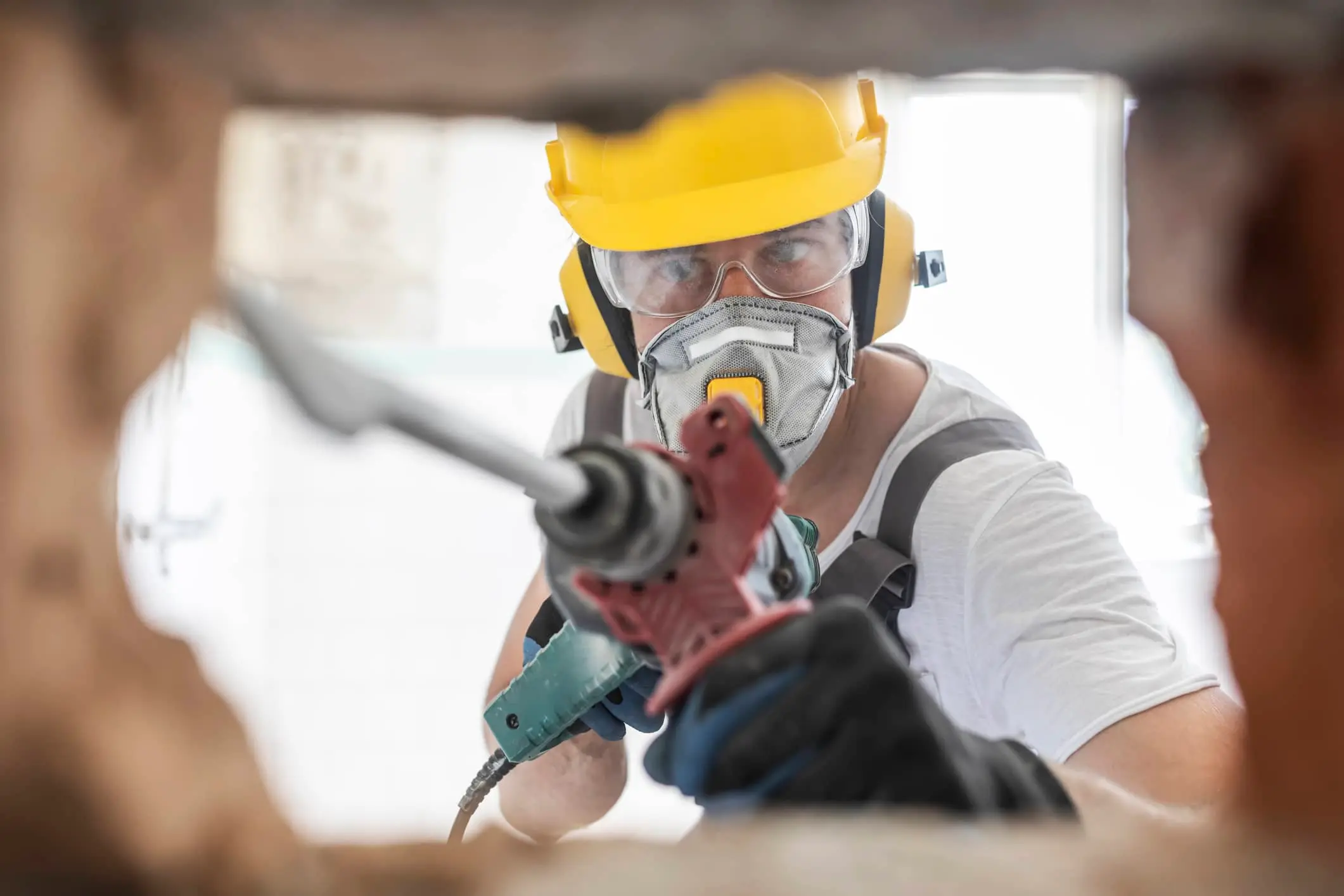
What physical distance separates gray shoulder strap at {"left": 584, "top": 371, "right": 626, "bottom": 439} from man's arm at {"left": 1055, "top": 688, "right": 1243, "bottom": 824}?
3.14 feet

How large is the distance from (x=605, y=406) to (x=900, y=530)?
2.18 feet

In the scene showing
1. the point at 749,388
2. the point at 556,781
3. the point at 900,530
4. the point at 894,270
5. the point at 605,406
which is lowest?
the point at 556,781

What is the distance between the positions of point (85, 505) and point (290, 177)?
2.98m

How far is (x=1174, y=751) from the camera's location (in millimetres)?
939

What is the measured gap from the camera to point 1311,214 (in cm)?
36

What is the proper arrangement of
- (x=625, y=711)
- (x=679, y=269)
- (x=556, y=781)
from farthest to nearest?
(x=556, y=781) < (x=679, y=269) < (x=625, y=711)

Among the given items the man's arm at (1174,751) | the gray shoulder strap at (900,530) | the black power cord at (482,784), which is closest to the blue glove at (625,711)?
the black power cord at (482,784)

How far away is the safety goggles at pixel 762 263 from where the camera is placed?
4.29ft

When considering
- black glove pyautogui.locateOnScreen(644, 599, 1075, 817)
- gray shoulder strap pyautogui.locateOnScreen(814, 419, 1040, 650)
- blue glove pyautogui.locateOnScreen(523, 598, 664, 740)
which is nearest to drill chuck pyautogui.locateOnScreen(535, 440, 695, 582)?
black glove pyautogui.locateOnScreen(644, 599, 1075, 817)

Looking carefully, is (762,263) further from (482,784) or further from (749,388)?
(482,784)

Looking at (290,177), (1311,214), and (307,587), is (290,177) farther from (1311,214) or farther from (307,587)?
(1311,214)

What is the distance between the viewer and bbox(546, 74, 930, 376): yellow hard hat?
1.26m

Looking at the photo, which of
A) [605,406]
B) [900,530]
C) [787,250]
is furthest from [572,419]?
[900,530]

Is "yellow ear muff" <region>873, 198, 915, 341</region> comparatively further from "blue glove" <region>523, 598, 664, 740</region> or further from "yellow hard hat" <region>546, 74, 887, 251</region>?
"blue glove" <region>523, 598, 664, 740</region>
